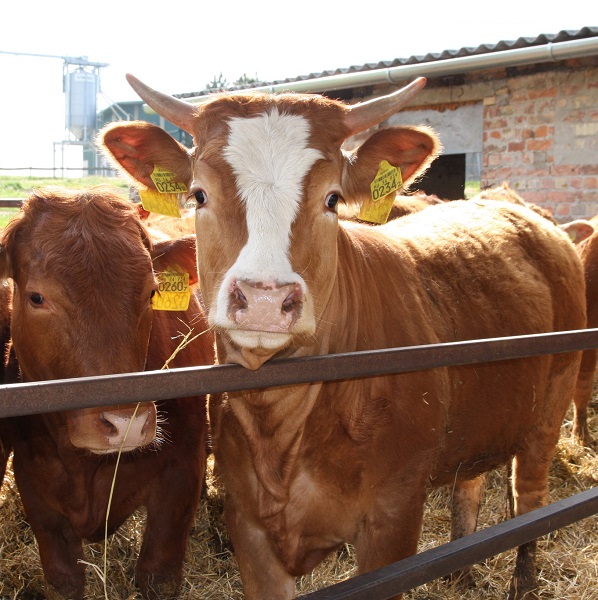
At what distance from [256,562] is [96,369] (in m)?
0.93

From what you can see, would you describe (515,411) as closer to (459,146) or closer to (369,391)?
(369,391)

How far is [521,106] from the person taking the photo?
8.45m

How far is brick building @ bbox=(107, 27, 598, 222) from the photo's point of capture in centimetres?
789

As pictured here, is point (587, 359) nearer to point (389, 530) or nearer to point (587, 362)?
point (587, 362)

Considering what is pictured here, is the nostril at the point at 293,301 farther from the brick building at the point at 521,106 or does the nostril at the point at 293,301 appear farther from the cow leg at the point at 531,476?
the brick building at the point at 521,106

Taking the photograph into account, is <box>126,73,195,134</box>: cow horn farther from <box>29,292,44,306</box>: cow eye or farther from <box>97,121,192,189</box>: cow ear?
<box>29,292,44,306</box>: cow eye

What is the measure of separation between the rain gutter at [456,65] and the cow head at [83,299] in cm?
367

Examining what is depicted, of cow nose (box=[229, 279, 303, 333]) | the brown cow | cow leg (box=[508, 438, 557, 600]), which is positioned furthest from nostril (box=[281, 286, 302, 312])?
the brown cow

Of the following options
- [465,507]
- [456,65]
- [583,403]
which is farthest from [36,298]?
[456,65]

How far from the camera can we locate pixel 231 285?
7.17 feet

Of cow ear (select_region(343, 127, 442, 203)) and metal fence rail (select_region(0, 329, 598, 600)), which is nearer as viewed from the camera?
metal fence rail (select_region(0, 329, 598, 600))

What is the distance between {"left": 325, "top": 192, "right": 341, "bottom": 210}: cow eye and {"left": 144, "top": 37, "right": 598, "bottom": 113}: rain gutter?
4.14m

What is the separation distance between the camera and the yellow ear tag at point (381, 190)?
9.72 feet

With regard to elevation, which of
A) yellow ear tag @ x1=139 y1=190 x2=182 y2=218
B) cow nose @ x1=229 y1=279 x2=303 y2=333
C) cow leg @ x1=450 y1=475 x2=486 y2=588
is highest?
yellow ear tag @ x1=139 y1=190 x2=182 y2=218
